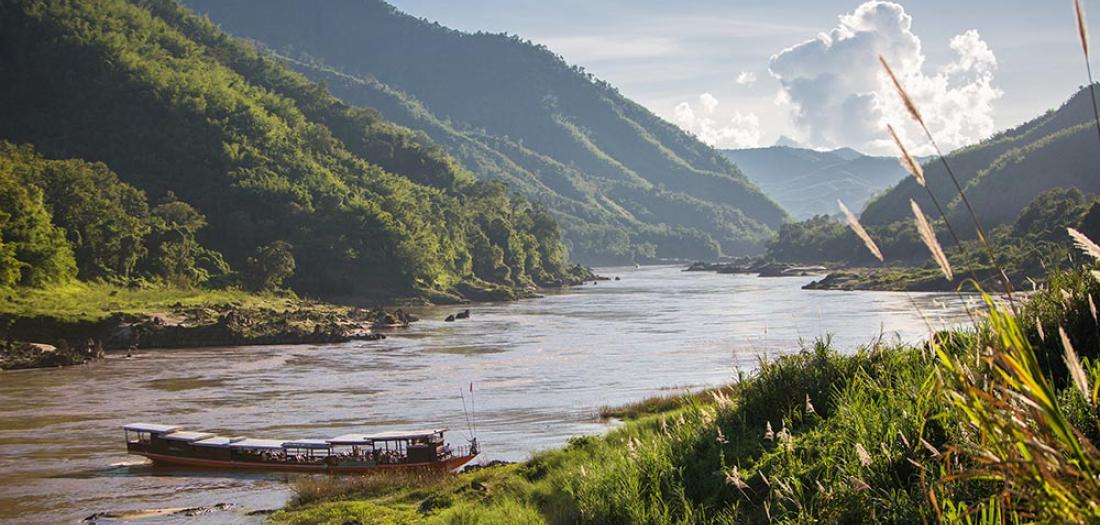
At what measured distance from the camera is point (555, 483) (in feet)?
59.3

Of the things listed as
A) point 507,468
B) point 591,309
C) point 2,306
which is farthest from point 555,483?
point 591,309

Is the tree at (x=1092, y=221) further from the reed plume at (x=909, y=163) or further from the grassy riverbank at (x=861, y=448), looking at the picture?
the reed plume at (x=909, y=163)

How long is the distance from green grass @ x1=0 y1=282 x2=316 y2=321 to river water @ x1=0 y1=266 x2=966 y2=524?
364 inches

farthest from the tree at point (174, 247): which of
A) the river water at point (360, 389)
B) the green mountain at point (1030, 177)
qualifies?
the green mountain at point (1030, 177)

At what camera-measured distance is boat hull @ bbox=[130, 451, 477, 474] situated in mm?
29672

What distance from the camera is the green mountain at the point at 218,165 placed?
383 ft

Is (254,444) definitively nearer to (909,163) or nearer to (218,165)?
(909,163)

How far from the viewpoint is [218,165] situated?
420 feet

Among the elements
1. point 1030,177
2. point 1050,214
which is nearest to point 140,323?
point 1050,214

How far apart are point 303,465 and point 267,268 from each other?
250 ft

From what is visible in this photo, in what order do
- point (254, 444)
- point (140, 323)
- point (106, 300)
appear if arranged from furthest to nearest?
point (106, 300)
point (140, 323)
point (254, 444)

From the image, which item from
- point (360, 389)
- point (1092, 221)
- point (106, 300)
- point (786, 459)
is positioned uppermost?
point (106, 300)

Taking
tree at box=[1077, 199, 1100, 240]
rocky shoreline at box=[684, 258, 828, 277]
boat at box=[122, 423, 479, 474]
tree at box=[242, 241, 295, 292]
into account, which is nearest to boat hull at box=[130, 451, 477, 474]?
boat at box=[122, 423, 479, 474]

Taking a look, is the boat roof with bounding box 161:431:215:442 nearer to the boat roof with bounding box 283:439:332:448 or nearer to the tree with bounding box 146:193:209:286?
the boat roof with bounding box 283:439:332:448
